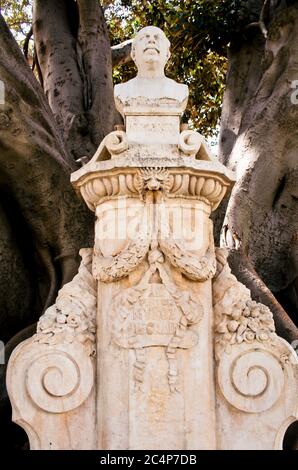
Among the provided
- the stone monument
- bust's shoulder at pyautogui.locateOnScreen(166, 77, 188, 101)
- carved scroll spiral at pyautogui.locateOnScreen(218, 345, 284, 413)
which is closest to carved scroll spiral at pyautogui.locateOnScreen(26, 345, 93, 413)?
the stone monument

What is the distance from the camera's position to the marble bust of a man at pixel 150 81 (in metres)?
6.37

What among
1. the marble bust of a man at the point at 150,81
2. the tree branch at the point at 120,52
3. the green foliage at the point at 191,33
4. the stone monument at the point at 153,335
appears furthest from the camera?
the tree branch at the point at 120,52

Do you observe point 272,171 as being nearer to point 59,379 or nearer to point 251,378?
point 251,378

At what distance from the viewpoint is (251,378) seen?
19.6 feet

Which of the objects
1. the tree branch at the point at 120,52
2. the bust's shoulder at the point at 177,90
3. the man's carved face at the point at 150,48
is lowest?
the bust's shoulder at the point at 177,90

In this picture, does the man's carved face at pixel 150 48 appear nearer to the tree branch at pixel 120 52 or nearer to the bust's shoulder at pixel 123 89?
the bust's shoulder at pixel 123 89

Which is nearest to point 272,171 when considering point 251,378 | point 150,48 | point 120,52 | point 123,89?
point 150,48

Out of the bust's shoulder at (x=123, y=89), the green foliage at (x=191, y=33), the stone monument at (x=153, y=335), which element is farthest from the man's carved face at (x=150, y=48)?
the green foliage at (x=191, y=33)

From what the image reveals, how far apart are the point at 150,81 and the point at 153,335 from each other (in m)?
1.59

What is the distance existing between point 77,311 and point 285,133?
11.1 feet

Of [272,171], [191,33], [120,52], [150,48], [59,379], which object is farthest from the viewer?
[120,52]

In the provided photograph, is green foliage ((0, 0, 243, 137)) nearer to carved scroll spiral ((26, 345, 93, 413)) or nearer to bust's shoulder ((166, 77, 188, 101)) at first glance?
bust's shoulder ((166, 77, 188, 101))

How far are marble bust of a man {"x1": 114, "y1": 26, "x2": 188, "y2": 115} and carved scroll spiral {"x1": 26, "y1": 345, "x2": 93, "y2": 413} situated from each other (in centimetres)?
148

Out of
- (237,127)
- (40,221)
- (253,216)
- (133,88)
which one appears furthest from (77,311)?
(237,127)
